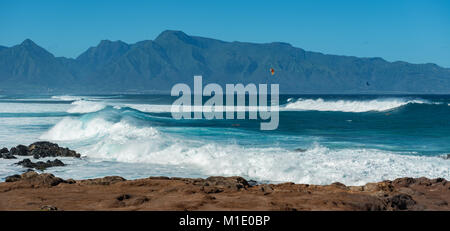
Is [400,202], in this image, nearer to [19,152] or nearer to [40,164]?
[40,164]

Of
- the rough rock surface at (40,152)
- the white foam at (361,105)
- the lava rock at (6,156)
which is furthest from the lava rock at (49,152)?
the white foam at (361,105)

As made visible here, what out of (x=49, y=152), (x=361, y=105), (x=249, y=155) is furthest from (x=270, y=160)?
(x=361, y=105)

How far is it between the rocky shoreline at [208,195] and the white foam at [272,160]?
2.84 metres

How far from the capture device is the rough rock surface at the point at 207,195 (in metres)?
7.03

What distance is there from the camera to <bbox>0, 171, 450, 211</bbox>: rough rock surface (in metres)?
7.03

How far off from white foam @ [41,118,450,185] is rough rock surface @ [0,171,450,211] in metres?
2.84

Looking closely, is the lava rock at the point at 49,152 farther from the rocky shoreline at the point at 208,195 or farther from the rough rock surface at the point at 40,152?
the rocky shoreline at the point at 208,195

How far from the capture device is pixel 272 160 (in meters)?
13.8

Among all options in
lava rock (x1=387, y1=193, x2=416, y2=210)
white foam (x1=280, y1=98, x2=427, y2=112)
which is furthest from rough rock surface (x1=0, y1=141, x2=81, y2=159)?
white foam (x1=280, y1=98, x2=427, y2=112)

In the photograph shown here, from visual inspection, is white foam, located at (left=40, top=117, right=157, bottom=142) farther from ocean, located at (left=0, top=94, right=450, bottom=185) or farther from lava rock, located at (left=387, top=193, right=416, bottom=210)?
lava rock, located at (left=387, top=193, right=416, bottom=210)

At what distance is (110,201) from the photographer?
728 cm
